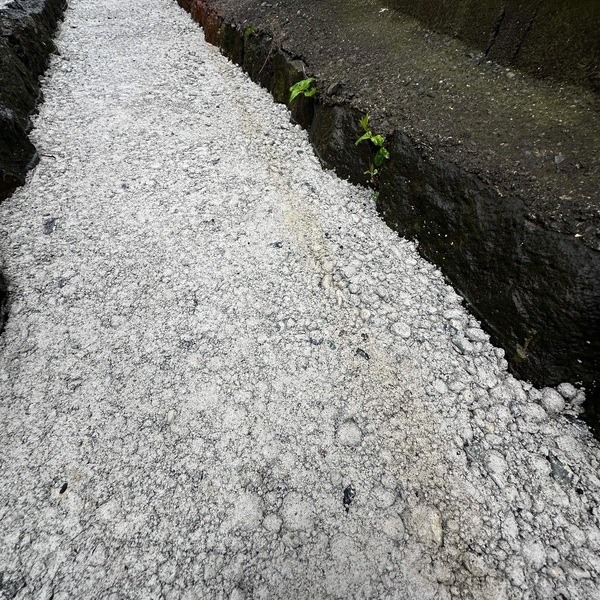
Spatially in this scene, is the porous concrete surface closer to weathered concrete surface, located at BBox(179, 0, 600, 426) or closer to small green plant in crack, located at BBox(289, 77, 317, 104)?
weathered concrete surface, located at BBox(179, 0, 600, 426)

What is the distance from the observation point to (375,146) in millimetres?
3004

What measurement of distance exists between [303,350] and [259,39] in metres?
4.39

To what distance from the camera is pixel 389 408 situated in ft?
6.90

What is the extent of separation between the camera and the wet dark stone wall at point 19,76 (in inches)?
125

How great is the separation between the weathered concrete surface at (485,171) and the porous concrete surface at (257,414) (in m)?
0.21

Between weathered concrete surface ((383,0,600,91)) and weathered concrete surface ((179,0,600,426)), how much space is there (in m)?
0.14

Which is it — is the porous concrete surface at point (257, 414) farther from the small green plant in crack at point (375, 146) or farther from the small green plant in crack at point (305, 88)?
the small green plant in crack at point (305, 88)

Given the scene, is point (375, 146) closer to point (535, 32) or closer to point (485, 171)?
point (485, 171)

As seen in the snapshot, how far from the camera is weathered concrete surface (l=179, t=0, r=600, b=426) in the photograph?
198cm

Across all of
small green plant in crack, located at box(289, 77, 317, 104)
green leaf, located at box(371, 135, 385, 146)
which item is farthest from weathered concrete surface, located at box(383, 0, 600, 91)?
small green plant in crack, located at box(289, 77, 317, 104)

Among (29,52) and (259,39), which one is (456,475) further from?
(29,52)

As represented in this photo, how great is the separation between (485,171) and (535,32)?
1434 mm

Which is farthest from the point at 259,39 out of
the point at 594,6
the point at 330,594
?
the point at 330,594

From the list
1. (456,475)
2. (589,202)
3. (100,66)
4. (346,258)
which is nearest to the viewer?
(456,475)
